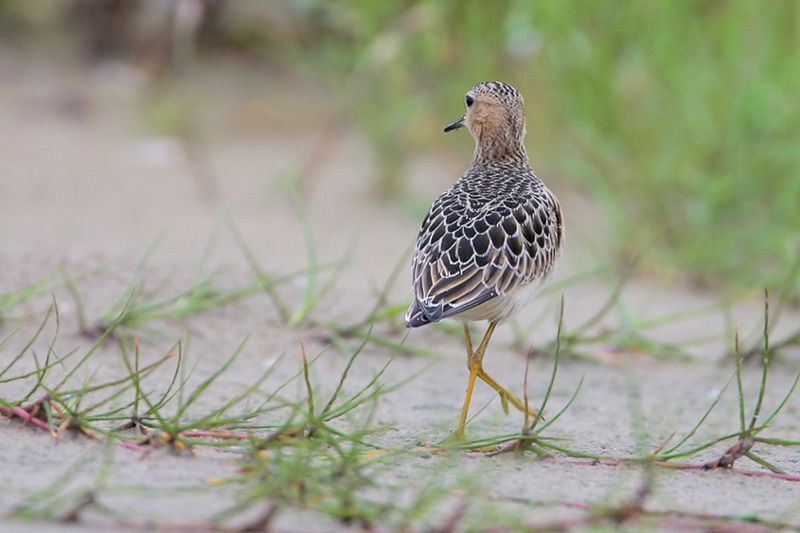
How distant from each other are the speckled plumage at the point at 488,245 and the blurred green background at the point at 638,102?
1.85m

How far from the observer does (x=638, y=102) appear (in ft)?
20.5

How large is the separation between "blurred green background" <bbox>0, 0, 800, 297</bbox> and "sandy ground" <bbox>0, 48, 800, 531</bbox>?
26 centimetres

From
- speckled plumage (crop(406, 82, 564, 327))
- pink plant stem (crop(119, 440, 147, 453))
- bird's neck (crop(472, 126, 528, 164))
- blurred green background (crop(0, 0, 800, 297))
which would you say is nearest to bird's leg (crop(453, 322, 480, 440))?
speckled plumage (crop(406, 82, 564, 327))

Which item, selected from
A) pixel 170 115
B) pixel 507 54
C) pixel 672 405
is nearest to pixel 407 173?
pixel 507 54

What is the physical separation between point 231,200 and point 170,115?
1439mm

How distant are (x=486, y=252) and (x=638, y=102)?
10.1ft

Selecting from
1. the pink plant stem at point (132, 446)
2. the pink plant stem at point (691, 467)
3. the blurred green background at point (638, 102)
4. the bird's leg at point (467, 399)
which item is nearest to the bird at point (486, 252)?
the bird's leg at point (467, 399)

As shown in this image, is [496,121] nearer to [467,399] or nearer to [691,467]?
[467,399]

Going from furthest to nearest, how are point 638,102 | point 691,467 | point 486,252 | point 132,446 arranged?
point 638,102 < point 486,252 < point 691,467 < point 132,446

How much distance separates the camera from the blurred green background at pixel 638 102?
571 centimetres

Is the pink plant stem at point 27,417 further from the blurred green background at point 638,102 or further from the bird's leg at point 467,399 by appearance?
the blurred green background at point 638,102

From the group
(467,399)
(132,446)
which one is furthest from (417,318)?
(132,446)

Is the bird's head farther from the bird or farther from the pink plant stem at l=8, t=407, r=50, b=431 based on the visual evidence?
the pink plant stem at l=8, t=407, r=50, b=431

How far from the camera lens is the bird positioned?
3.31 m
